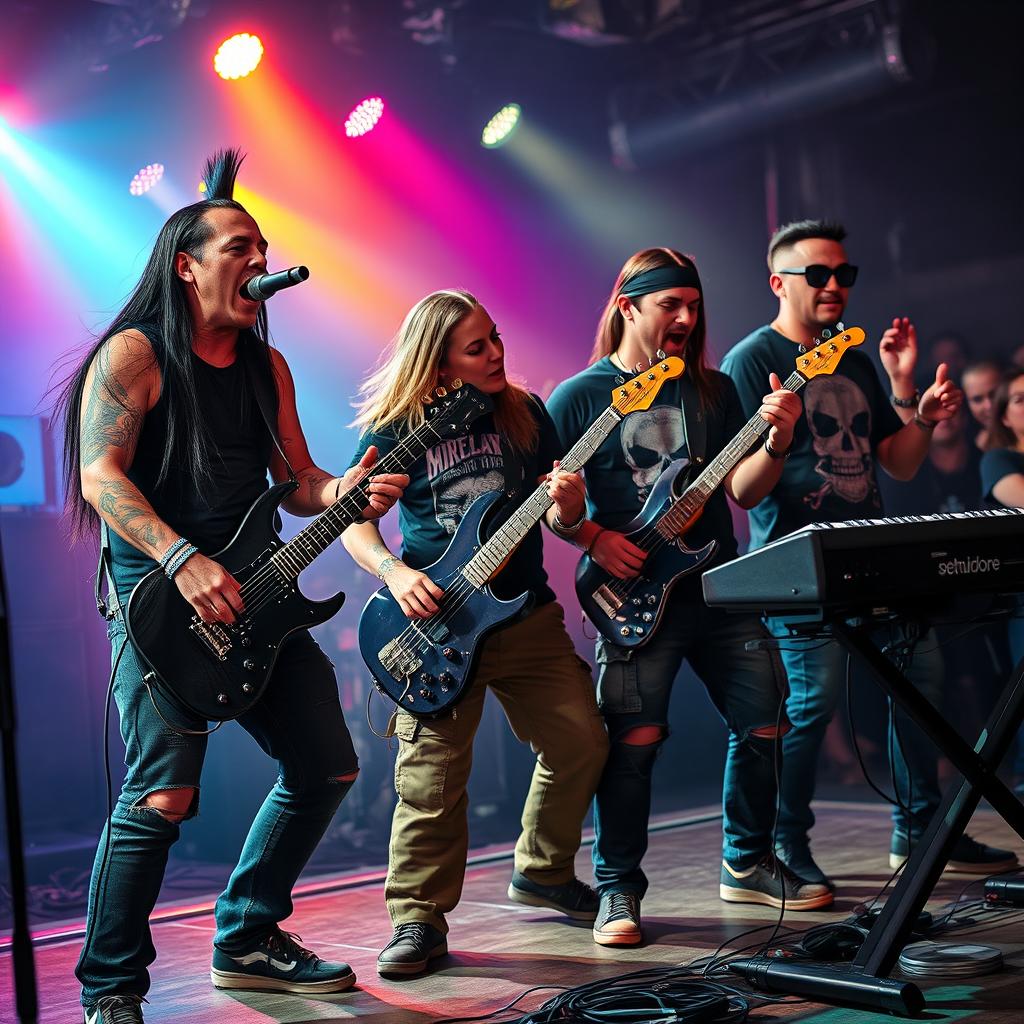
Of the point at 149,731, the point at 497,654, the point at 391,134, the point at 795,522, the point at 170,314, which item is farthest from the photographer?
the point at 391,134

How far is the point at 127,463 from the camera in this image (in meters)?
2.72

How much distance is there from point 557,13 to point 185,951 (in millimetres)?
4580

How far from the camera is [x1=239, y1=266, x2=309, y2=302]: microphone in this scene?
8.95 feet

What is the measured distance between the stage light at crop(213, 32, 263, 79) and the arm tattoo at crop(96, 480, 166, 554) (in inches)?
132

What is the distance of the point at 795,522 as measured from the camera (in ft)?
12.4

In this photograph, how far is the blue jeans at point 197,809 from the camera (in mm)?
2559

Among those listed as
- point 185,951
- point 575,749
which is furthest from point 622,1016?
point 185,951

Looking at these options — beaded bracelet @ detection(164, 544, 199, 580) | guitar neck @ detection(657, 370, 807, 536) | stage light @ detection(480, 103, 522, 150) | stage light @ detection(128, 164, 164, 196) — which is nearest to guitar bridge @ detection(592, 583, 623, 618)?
guitar neck @ detection(657, 370, 807, 536)

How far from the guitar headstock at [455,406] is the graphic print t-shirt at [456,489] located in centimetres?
12

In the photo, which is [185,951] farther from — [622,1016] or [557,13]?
[557,13]

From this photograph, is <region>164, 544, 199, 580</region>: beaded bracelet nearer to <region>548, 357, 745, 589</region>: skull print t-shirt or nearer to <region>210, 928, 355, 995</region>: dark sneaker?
<region>210, 928, 355, 995</region>: dark sneaker

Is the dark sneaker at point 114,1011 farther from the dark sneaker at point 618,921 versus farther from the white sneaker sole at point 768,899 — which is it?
the white sneaker sole at point 768,899

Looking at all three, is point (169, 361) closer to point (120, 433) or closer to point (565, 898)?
point (120, 433)

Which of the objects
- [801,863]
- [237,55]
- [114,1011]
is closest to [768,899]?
[801,863]
